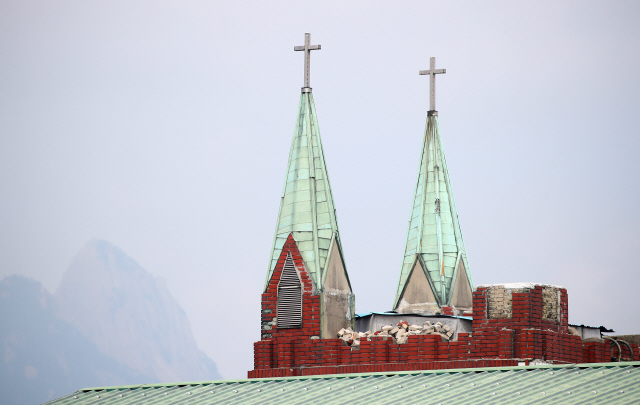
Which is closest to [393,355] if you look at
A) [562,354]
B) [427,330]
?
[427,330]

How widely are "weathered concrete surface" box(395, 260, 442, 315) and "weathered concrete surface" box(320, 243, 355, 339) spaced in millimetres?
3050

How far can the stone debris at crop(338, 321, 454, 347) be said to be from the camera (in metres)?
34.0

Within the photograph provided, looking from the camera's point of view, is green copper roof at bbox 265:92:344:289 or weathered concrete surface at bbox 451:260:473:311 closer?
green copper roof at bbox 265:92:344:289

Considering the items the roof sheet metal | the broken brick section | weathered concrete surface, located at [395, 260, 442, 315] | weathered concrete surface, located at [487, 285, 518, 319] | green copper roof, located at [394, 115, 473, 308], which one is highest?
green copper roof, located at [394, 115, 473, 308]

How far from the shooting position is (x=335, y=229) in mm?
36031

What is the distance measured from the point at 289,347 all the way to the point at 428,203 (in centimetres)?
715

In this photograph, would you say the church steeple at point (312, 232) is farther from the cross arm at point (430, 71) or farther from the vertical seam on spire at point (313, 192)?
the cross arm at point (430, 71)

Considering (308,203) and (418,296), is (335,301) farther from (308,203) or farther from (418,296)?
(418,296)

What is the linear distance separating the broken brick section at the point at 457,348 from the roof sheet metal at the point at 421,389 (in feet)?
7.32

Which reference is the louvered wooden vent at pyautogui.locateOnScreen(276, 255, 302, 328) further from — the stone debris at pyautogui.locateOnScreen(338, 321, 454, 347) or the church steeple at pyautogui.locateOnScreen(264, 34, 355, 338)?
the stone debris at pyautogui.locateOnScreen(338, 321, 454, 347)

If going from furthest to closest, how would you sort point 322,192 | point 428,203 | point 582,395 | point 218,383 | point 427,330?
point 428,203 < point 322,192 < point 427,330 < point 218,383 < point 582,395

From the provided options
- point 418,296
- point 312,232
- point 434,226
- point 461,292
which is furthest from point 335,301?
point 434,226

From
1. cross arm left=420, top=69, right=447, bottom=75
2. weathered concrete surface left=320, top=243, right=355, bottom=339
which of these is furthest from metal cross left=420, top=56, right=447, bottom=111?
weathered concrete surface left=320, top=243, right=355, bottom=339

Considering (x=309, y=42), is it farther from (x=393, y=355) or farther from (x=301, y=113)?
(x=393, y=355)
